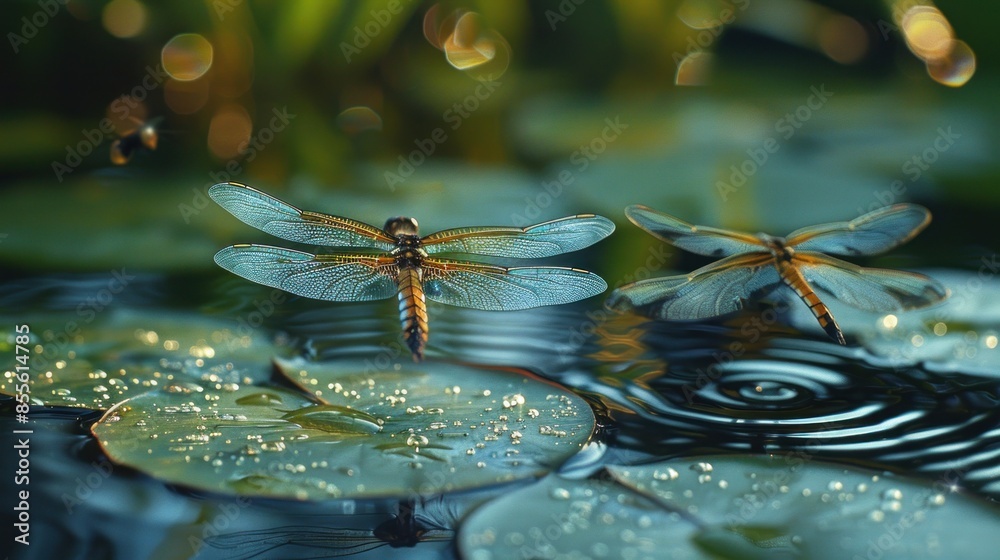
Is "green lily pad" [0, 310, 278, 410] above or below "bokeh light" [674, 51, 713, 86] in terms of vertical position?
below

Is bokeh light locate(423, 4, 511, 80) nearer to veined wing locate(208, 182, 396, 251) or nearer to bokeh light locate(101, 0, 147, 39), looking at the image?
bokeh light locate(101, 0, 147, 39)

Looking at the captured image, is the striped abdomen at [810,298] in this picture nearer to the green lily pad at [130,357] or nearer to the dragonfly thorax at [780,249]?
the dragonfly thorax at [780,249]

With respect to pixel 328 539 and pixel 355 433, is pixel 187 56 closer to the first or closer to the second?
pixel 355 433

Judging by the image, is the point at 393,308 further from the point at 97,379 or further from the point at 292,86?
the point at 292,86

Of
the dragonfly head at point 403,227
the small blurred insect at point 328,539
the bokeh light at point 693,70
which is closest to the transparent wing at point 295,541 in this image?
the small blurred insect at point 328,539

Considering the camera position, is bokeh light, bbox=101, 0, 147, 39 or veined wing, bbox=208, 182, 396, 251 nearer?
veined wing, bbox=208, 182, 396, 251

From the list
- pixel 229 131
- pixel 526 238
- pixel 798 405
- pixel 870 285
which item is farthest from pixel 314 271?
pixel 229 131

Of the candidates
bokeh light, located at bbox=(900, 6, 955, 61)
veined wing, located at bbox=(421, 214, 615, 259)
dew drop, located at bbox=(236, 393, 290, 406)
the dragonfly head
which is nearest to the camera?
dew drop, located at bbox=(236, 393, 290, 406)

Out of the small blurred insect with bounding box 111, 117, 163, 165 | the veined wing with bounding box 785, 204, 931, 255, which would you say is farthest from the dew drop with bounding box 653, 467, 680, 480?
the small blurred insect with bounding box 111, 117, 163, 165
